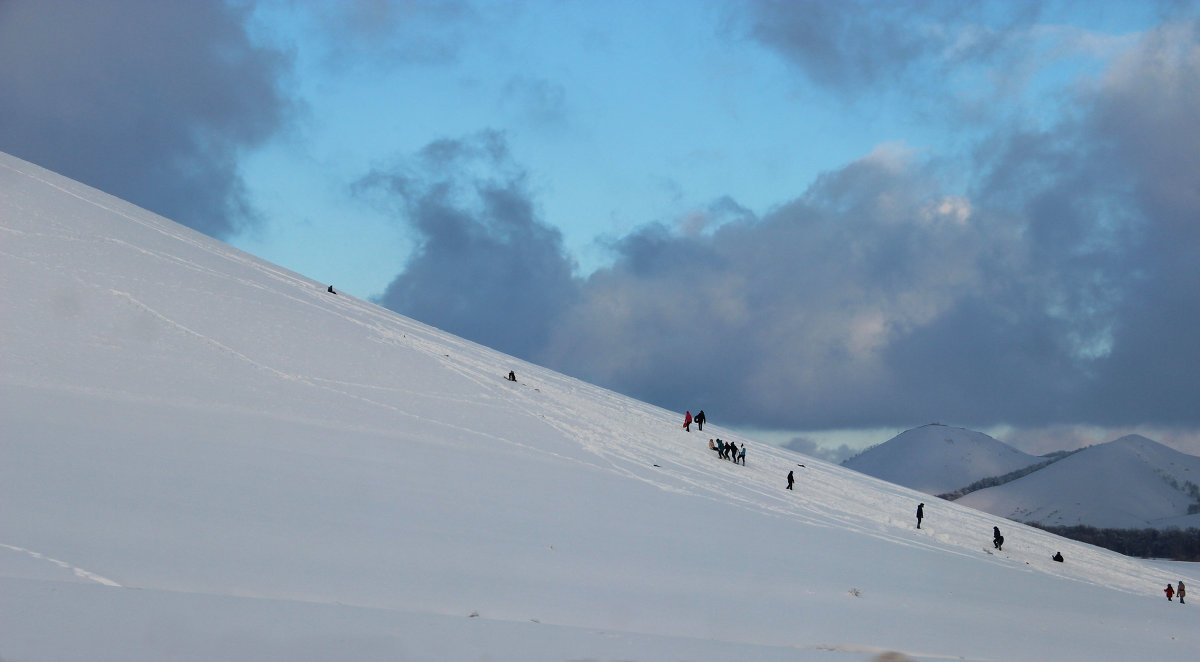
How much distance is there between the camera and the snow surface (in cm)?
987

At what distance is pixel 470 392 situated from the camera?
103ft

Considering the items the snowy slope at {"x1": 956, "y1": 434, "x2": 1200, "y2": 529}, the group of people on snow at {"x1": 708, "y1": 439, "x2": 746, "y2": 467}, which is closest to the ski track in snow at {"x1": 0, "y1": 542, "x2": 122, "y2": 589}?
the group of people on snow at {"x1": 708, "y1": 439, "x2": 746, "y2": 467}

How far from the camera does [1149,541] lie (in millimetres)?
136250

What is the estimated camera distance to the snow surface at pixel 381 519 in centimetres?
987

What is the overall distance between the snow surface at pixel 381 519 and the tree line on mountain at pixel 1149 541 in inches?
4194

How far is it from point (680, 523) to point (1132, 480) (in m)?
211

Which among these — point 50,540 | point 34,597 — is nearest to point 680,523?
point 50,540

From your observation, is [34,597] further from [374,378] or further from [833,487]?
[833,487]

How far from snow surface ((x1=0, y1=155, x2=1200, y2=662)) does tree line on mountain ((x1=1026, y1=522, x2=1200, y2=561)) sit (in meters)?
107

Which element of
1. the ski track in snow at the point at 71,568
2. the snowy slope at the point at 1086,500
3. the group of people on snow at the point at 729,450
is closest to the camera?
the ski track in snow at the point at 71,568

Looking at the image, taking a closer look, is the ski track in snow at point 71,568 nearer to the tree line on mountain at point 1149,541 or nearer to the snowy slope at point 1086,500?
the tree line on mountain at point 1149,541

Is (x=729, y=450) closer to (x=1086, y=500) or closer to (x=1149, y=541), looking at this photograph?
(x=1149, y=541)

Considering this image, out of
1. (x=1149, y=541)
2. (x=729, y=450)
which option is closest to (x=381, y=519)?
(x=729, y=450)

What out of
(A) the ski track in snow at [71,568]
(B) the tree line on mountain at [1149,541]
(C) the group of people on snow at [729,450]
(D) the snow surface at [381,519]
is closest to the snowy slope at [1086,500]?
(B) the tree line on mountain at [1149,541]
